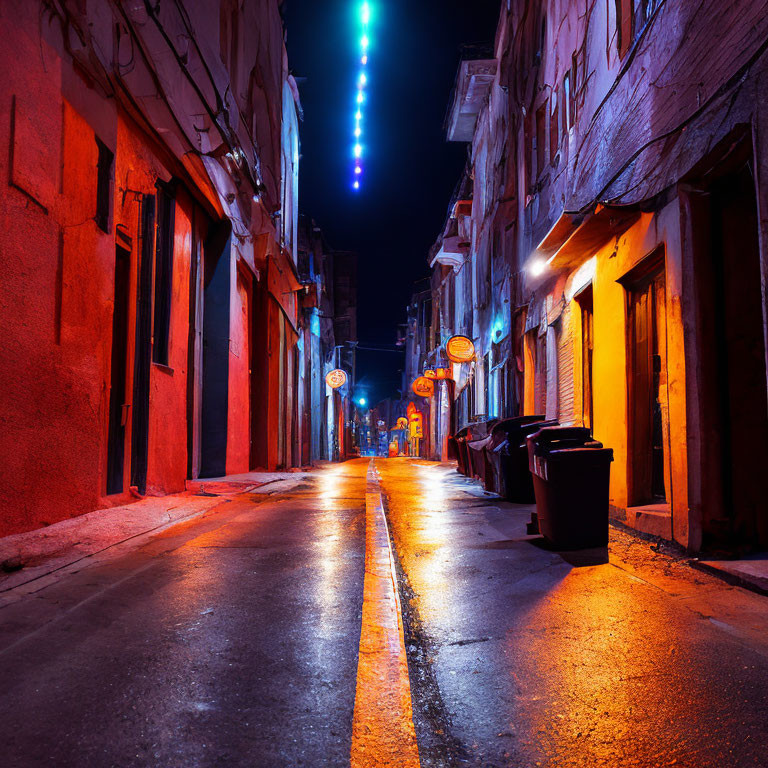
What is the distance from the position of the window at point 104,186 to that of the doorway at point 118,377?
2.61 feet

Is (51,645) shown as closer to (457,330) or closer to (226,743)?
(226,743)

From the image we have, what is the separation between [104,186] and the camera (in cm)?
675

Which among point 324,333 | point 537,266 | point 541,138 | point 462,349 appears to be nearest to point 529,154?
point 541,138

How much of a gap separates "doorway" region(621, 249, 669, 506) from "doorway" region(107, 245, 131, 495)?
6.38 metres

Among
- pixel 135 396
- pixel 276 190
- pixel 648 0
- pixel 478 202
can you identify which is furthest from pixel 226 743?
pixel 478 202

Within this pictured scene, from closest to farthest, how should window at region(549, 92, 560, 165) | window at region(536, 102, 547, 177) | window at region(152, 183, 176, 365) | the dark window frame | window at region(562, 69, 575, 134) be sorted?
the dark window frame < window at region(152, 183, 176, 365) < window at region(562, 69, 575, 134) < window at region(549, 92, 560, 165) < window at region(536, 102, 547, 177)

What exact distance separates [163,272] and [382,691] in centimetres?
850

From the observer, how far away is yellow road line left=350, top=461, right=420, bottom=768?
76.6 inches

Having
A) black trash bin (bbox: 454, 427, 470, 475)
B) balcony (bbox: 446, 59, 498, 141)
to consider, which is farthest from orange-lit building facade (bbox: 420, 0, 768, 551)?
balcony (bbox: 446, 59, 498, 141)

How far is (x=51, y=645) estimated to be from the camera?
114 inches

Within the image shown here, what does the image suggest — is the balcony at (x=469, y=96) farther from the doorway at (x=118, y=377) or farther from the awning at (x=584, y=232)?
the doorway at (x=118, y=377)

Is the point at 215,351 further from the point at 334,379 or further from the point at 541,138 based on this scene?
the point at 334,379

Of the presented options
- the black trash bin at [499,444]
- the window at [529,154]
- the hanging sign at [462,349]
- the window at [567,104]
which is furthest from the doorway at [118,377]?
the hanging sign at [462,349]

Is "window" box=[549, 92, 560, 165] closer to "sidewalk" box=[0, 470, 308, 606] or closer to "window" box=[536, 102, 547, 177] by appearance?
"window" box=[536, 102, 547, 177]
